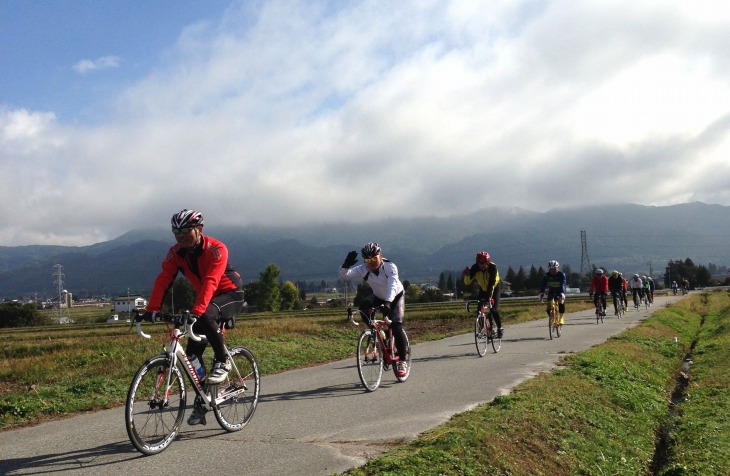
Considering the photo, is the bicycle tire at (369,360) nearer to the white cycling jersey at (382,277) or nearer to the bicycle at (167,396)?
the white cycling jersey at (382,277)

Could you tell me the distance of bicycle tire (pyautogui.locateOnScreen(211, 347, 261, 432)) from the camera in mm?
6984

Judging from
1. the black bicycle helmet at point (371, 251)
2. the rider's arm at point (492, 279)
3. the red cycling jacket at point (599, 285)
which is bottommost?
the red cycling jacket at point (599, 285)

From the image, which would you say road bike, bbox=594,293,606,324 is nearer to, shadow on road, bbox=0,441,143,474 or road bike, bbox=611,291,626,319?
road bike, bbox=611,291,626,319

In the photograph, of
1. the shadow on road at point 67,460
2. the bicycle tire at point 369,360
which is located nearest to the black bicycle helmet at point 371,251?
the bicycle tire at point 369,360

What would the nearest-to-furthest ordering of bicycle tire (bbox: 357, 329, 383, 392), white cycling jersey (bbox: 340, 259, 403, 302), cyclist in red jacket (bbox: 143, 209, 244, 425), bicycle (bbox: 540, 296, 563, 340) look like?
cyclist in red jacket (bbox: 143, 209, 244, 425) → bicycle tire (bbox: 357, 329, 383, 392) → white cycling jersey (bbox: 340, 259, 403, 302) → bicycle (bbox: 540, 296, 563, 340)

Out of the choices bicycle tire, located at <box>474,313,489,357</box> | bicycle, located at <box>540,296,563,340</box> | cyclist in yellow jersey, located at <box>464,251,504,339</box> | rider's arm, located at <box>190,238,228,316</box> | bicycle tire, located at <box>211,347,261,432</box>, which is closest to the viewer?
rider's arm, located at <box>190,238,228,316</box>

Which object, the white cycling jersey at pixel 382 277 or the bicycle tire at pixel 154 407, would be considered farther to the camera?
the white cycling jersey at pixel 382 277

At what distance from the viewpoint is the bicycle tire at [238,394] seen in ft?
22.9

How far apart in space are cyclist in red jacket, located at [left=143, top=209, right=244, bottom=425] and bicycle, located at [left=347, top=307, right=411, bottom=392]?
298cm

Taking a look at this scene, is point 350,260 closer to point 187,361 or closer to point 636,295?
point 187,361

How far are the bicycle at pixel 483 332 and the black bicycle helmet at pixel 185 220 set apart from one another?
8.97m

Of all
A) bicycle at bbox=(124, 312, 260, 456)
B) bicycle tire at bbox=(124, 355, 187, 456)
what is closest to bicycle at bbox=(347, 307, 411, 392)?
bicycle at bbox=(124, 312, 260, 456)

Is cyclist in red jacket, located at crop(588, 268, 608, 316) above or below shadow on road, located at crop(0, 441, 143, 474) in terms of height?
above

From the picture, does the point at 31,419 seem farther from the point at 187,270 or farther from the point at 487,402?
the point at 487,402
